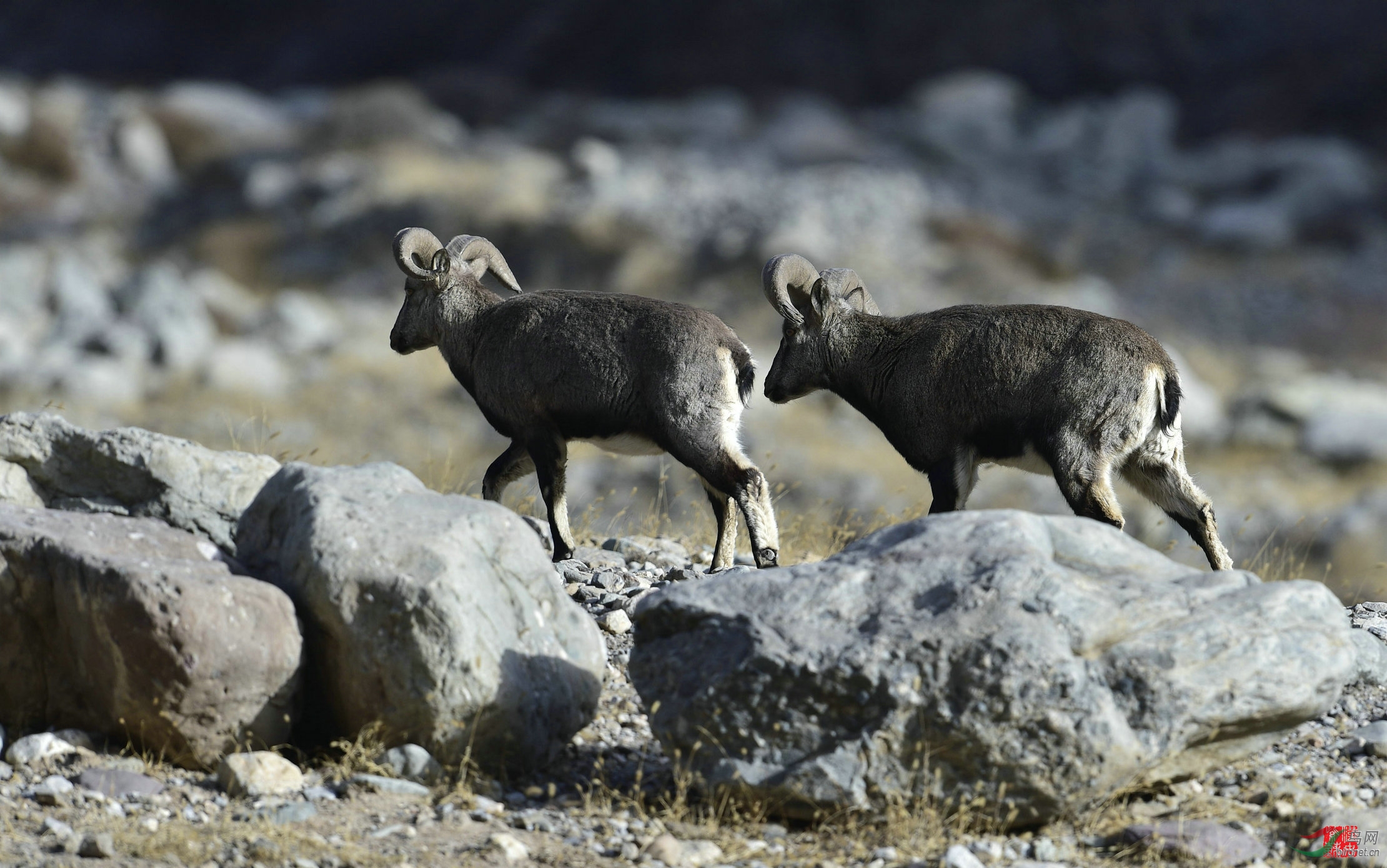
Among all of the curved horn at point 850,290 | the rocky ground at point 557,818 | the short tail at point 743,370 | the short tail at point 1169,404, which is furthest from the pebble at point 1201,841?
the curved horn at point 850,290

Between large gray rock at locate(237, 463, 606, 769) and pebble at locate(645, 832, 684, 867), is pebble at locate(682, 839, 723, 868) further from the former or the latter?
large gray rock at locate(237, 463, 606, 769)

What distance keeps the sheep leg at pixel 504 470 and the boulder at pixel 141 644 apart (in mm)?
3430

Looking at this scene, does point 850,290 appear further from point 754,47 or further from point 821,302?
point 754,47

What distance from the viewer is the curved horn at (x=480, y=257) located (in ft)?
37.1

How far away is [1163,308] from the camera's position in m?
38.1

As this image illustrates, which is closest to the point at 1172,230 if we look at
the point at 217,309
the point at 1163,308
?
the point at 1163,308

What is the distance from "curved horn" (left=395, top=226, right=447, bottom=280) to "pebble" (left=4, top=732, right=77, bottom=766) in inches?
192

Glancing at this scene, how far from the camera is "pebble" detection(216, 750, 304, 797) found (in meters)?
6.42

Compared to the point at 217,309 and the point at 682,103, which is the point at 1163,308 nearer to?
the point at 217,309

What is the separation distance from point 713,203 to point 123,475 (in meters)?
35.2

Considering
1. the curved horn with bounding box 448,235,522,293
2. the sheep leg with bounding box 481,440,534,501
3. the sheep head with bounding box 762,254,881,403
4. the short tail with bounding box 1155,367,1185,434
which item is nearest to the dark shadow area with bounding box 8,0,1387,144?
the curved horn with bounding box 448,235,522,293

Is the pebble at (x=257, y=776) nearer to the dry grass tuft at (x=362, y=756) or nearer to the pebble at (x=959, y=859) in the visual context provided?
the dry grass tuft at (x=362, y=756)

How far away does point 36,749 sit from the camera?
6648mm

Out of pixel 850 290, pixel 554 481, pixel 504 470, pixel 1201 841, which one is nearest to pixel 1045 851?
pixel 1201 841
